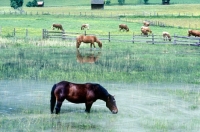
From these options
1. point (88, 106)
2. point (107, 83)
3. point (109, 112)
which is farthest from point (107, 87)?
point (88, 106)

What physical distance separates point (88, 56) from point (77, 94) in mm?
17111

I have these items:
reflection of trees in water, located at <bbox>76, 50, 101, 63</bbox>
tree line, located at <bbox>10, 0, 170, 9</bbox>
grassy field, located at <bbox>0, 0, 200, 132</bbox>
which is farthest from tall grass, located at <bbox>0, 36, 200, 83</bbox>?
tree line, located at <bbox>10, 0, 170, 9</bbox>

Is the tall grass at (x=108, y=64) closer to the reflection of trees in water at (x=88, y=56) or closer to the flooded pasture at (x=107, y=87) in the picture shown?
the flooded pasture at (x=107, y=87)

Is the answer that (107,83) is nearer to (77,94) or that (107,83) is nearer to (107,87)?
(107,87)

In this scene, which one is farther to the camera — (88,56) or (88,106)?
(88,56)

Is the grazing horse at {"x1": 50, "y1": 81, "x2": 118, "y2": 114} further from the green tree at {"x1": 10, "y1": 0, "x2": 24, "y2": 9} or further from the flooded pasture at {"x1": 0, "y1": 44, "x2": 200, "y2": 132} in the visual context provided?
the green tree at {"x1": 10, "y1": 0, "x2": 24, "y2": 9}

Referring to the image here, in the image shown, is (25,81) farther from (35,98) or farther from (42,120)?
(42,120)

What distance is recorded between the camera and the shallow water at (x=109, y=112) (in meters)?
15.9

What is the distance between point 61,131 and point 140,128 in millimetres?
2317

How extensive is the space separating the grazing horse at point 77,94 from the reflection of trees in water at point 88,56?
13585 millimetres

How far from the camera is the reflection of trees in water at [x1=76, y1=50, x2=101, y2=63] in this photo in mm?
31547

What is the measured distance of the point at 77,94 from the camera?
17.2 m

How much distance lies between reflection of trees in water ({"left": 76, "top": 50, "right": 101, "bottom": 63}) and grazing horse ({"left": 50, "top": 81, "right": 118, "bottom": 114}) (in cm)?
1358

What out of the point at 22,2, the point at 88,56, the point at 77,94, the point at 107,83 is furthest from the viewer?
the point at 22,2
